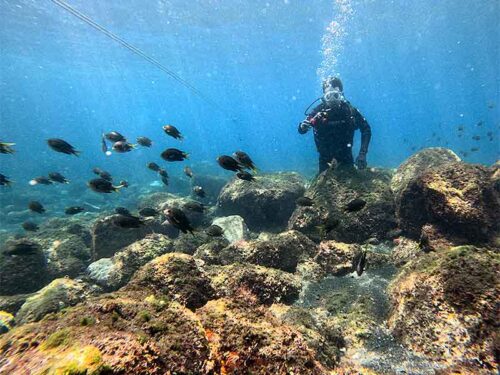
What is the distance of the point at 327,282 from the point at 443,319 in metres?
2.18

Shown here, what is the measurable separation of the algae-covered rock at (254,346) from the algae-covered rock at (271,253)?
262 centimetres

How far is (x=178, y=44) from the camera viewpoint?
3161 cm

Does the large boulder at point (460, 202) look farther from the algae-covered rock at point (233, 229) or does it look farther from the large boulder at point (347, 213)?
the algae-covered rock at point (233, 229)

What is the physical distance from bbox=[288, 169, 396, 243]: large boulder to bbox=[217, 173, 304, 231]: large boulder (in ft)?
6.24

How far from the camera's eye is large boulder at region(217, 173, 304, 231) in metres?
9.80

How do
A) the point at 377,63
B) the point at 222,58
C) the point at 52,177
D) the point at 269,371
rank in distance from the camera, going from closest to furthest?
the point at 269,371
the point at 52,177
the point at 222,58
the point at 377,63

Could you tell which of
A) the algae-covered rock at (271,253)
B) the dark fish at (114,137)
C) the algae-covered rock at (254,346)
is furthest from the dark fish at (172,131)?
the algae-covered rock at (254,346)

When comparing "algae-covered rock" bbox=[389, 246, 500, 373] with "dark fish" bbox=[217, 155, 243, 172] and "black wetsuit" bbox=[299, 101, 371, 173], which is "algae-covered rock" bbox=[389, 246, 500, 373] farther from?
"black wetsuit" bbox=[299, 101, 371, 173]

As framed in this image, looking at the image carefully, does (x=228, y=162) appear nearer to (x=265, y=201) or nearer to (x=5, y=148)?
(x=265, y=201)

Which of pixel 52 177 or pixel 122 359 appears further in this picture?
pixel 52 177

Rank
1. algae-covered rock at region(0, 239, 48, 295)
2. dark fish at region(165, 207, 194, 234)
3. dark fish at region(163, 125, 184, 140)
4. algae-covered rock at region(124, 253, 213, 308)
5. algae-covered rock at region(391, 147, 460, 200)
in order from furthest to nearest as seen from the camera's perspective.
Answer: algae-covered rock at region(391, 147, 460, 200) < algae-covered rock at region(0, 239, 48, 295) < dark fish at region(163, 125, 184, 140) < dark fish at region(165, 207, 194, 234) < algae-covered rock at region(124, 253, 213, 308)

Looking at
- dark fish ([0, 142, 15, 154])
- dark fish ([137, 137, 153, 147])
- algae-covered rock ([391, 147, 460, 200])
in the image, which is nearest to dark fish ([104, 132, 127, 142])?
dark fish ([137, 137, 153, 147])

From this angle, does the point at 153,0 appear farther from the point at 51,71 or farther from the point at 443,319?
the point at 51,71

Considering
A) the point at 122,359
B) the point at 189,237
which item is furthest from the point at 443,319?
the point at 189,237
